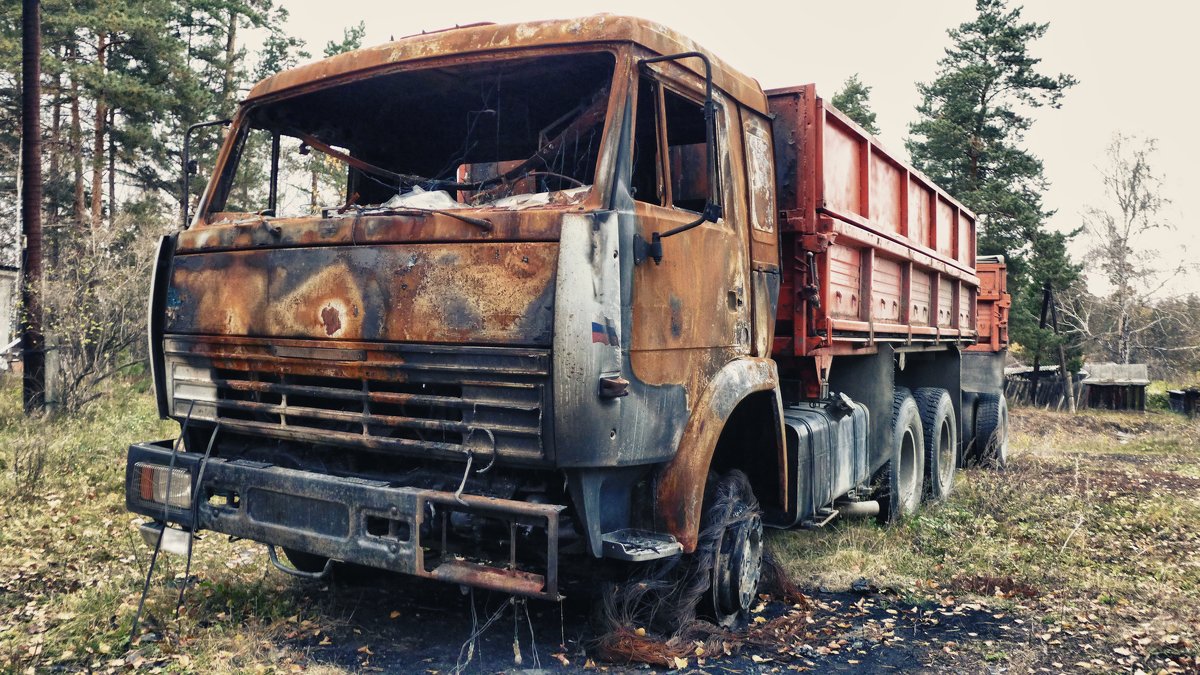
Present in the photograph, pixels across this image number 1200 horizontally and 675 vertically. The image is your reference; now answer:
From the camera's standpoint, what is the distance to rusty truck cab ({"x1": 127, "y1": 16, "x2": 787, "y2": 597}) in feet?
10.6

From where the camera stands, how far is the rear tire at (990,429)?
1019cm

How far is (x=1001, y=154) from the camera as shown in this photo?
945 inches

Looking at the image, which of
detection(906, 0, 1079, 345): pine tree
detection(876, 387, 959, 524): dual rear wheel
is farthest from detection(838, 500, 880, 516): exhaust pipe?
detection(906, 0, 1079, 345): pine tree

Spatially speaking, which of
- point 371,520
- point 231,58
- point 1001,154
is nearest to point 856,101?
point 1001,154

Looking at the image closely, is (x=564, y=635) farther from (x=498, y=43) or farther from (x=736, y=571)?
(x=498, y=43)

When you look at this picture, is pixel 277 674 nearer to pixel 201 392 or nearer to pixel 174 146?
pixel 201 392

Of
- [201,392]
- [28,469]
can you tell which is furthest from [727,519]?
[28,469]

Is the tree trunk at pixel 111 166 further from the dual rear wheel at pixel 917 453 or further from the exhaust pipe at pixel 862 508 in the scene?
the exhaust pipe at pixel 862 508

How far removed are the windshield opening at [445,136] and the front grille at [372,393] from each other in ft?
2.05

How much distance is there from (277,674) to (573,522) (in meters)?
1.31

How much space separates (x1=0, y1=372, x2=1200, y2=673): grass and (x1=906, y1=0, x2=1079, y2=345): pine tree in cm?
1582

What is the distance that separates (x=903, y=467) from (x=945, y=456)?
135 cm

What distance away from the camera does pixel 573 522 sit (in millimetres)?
3461

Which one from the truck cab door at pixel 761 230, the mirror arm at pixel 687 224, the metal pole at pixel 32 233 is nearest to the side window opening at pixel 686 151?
the mirror arm at pixel 687 224
